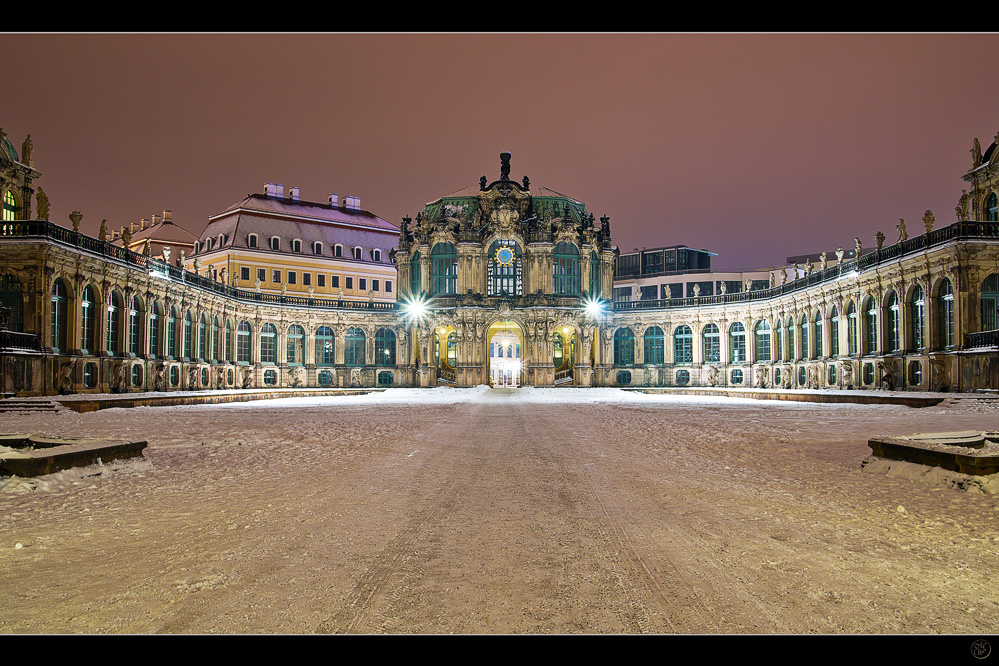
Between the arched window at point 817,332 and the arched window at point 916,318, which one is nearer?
the arched window at point 916,318

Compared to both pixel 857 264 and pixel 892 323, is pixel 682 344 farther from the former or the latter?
pixel 892 323

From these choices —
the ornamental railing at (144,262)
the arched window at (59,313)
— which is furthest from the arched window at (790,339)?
the arched window at (59,313)

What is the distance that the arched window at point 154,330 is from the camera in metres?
44.2

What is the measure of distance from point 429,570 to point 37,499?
20.9 feet

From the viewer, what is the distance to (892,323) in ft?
139

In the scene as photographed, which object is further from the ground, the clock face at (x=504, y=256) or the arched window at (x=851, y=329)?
the clock face at (x=504, y=256)

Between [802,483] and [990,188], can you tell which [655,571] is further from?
[990,188]

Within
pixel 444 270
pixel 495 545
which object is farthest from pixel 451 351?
pixel 495 545

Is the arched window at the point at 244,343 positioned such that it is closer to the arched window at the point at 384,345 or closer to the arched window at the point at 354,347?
the arched window at the point at 354,347

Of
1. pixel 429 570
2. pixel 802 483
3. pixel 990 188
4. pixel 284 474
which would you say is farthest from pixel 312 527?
pixel 990 188

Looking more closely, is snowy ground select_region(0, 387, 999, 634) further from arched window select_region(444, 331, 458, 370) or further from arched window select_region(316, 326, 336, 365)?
arched window select_region(316, 326, 336, 365)

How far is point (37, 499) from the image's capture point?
866 centimetres

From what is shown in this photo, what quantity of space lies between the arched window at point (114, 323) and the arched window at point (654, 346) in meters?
47.4

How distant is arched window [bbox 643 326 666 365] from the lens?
66375mm
